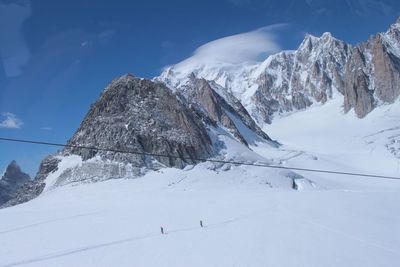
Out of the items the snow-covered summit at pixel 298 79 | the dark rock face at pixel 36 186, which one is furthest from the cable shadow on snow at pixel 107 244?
the snow-covered summit at pixel 298 79

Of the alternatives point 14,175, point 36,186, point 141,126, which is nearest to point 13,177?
point 14,175

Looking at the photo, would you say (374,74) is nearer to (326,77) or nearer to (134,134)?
(326,77)

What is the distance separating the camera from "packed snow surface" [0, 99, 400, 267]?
15602 millimetres

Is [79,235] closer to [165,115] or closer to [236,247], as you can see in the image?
[236,247]

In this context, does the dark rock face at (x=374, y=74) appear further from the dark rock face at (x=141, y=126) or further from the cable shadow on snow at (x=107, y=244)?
the cable shadow on snow at (x=107, y=244)

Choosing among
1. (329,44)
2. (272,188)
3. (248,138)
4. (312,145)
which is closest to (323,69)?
(329,44)

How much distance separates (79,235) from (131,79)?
42821 millimetres

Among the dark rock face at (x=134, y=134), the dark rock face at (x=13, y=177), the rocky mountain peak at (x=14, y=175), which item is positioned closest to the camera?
the dark rock face at (x=134, y=134)

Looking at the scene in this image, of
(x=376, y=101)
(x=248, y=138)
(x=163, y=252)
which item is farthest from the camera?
(x=376, y=101)

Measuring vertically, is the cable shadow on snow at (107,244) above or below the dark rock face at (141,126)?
below

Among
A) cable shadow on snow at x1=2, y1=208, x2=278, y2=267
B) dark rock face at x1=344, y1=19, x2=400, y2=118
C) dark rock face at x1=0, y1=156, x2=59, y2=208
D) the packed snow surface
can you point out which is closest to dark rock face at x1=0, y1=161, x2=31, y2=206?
dark rock face at x1=0, y1=156, x2=59, y2=208

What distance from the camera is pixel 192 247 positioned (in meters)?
16.9

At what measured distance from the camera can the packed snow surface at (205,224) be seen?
15602 millimetres

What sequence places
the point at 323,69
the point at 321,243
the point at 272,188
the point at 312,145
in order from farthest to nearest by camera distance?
1. the point at 323,69
2. the point at 312,145
3. the point at 272,188
4. the point at 321,243
